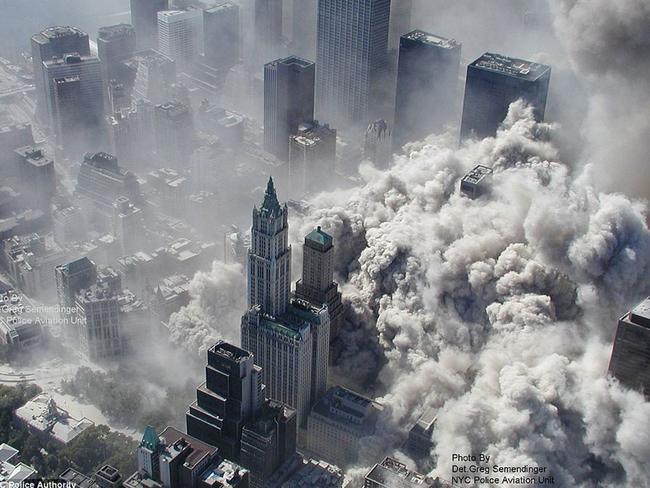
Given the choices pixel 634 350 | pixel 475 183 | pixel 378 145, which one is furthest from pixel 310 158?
pixel 634 350

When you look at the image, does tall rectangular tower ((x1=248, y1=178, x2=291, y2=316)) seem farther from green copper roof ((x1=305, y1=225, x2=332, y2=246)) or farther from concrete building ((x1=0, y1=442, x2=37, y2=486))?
concrete building ((x1=0, y1=442, x2=37, y2=486))

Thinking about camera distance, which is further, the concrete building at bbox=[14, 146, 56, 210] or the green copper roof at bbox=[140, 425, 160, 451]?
the concrete building at bbox=[14, 146, 56, 210]

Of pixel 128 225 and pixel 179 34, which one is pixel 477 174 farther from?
pixel 179 34

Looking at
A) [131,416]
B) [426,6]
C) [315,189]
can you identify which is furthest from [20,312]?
[426,6]

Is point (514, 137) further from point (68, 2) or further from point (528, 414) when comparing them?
point (68, 2)

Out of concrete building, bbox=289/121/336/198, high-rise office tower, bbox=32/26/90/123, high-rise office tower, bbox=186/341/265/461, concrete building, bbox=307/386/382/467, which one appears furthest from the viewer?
high-rise office tower, bbox=32/26/90/123

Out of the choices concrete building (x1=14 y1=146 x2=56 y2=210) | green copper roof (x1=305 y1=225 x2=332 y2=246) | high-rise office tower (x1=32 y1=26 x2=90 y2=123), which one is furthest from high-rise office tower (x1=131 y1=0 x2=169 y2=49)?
green copper roof (x1=305 y1=225 x2=332 y2=246)
